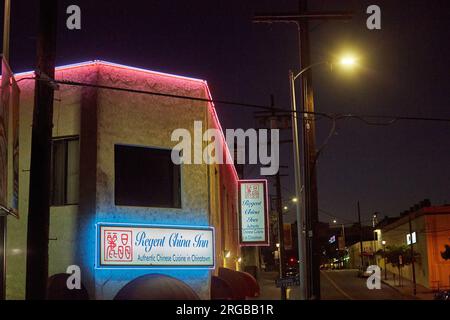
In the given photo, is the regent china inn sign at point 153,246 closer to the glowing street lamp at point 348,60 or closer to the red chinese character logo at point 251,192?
the glowing street lamp at point 348,60

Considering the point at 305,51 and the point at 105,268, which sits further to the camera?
the point at 305,51

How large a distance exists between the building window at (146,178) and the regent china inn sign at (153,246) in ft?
2.51

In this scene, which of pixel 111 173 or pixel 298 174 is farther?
pixel 298 174

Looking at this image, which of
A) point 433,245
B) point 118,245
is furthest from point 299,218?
point 433,245

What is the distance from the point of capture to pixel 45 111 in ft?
33.1

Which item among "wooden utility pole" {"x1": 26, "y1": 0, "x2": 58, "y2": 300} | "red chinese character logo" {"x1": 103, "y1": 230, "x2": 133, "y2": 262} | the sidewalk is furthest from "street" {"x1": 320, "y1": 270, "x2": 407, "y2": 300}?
"wooden utility pole" {"x1": 26, "y1": 0, "x2": 58, "y2": 300}

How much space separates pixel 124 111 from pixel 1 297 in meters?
5.03

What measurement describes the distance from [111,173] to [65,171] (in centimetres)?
115

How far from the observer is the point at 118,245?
42.8ft

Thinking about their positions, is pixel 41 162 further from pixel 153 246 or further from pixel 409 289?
pixel 409 289

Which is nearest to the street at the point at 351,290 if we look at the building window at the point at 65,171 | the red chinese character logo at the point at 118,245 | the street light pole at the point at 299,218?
the street light pole at the point at 299,218

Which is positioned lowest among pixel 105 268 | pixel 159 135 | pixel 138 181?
pixel 105 268
